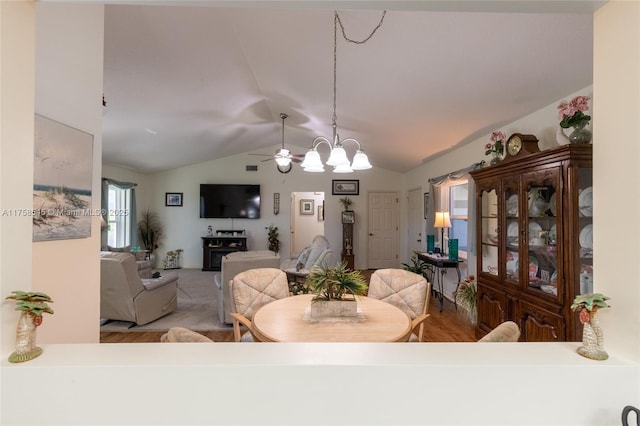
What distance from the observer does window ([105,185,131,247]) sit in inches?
235

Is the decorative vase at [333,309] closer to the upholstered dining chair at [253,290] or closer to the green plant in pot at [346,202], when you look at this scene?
the upholstered dining chair at [253,290]

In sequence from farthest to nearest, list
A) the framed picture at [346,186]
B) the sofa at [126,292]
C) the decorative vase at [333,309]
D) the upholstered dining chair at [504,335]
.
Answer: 1. the framed picture at [346,186]
2. the sofa at [126,292]
3. the decorative vase at [333,309]
4. the upholstered dining chair at [504,335]

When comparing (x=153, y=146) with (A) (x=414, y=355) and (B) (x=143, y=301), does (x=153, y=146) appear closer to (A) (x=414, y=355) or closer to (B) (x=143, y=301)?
(B) (x=143, y=301)

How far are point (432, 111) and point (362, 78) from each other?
0.87 m

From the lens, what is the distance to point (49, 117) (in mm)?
1575

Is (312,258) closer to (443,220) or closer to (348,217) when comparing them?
(443,220)

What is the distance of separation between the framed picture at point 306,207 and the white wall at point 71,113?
274 inches

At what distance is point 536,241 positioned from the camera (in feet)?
7.77

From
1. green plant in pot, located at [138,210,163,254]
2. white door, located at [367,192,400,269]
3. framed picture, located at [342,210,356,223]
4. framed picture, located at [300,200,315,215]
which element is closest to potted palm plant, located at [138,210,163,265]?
green plant in pot, located at [138,210,163,254]

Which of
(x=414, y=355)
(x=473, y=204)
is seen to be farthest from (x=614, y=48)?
(x=473, y=204)

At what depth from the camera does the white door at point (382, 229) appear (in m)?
7.10

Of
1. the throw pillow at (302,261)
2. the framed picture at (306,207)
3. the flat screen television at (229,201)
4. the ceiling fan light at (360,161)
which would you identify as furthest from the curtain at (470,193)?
the framed picture at (306,207)

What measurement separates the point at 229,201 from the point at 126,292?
392cm

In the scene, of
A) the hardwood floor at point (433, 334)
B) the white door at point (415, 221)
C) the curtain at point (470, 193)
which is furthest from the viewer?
the white door at point (415, 221)
